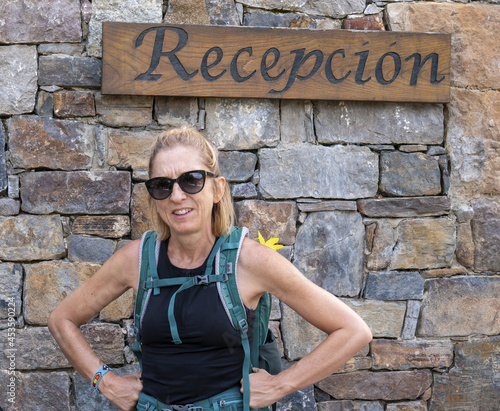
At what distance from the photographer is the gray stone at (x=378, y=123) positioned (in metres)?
3.00

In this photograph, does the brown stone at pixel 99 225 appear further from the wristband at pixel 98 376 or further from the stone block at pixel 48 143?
the wristband at pixel 98 376

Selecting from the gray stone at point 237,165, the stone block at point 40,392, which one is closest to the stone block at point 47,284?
the stone block at point 40,392

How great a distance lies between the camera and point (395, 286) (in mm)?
3037

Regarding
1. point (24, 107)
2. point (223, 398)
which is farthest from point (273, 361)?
point (24, 107)

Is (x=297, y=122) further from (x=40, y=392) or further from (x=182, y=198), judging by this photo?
(x=40, y=392)

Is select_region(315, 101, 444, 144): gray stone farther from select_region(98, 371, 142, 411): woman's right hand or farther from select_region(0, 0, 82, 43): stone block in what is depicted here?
select_region(98, 371, 142, 411): woman's right hand

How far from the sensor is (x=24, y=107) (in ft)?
9.27

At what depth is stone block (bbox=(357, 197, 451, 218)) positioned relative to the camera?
9.88ft

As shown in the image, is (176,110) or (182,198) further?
(176,110)

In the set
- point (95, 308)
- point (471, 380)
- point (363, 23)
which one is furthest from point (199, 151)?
point (471, 380)

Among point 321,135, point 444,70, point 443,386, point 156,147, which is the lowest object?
point 443,386

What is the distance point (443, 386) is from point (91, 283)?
2.10 m

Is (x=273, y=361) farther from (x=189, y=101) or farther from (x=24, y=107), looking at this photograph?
(x=24, y=107)

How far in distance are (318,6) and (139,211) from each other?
1491 mm
